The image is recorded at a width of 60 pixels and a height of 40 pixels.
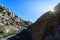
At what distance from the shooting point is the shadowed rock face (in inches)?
771

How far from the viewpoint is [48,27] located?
68.7 feet

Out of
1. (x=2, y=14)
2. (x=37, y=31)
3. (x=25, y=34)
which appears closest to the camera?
(x=37, y=31)

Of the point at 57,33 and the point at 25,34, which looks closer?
the point at 57,33

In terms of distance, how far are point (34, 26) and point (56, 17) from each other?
375cm

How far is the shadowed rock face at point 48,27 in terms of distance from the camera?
19.6m

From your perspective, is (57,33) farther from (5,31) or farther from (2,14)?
(2,14)

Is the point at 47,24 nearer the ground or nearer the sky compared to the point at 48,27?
nearer the sky

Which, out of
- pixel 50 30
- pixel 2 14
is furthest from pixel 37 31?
pixel 2 14

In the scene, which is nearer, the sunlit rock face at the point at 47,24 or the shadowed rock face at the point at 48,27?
the shadowed rock face at the point at 48,27

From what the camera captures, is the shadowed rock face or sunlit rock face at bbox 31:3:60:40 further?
sunlit rock face at bbox 31:3:60:40

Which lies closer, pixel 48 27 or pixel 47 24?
pixel 48 27

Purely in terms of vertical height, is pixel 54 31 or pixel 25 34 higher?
pixel 25 34

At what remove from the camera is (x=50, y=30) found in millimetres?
20484

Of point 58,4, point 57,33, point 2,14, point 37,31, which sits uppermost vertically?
point 2,14
